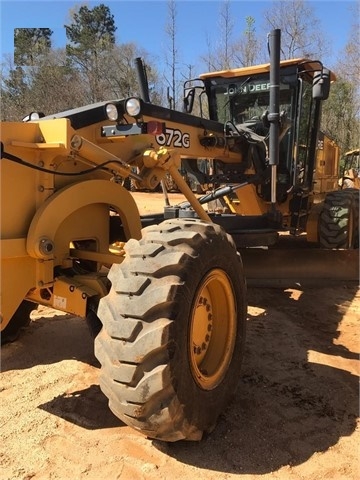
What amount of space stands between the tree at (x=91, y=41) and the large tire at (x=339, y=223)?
82.5ft

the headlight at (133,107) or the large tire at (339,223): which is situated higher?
the headlight at (133,107)

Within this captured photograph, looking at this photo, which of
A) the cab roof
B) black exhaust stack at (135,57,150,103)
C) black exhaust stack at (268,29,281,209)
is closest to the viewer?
black exhaust stack at (268,29,281,209)

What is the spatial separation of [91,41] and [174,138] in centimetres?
2909

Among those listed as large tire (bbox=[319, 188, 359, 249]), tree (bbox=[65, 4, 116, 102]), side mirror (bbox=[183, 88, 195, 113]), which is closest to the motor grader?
side mirror (bbox=[183, 88, 195, 113])

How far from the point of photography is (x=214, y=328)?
3.45 metres

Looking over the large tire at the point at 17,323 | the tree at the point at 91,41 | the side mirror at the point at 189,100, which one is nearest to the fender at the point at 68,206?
the large tire at the point at 17,323

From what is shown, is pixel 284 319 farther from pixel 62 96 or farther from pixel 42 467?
pixel 62 96

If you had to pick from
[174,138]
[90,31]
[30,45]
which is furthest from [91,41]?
[174,138]

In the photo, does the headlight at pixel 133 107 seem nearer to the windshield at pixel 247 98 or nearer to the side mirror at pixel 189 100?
the side mirror at pixel 189 100

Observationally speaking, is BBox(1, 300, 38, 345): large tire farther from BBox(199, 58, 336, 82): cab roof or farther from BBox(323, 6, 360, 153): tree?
BBox(323, 6, 360, 153): tree

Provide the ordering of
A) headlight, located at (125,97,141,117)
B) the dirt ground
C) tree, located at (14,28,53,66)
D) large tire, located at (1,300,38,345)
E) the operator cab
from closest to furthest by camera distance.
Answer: the dirt ground
headlight, located at (125,97,141,117)
large tire, located at (1,300,38,345)
the operator cab
tree, located at (14,28,53,66)

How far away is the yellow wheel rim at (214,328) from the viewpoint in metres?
3.24

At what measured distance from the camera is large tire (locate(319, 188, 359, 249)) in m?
6.31

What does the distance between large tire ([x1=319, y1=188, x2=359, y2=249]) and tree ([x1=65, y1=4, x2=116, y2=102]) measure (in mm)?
25133
